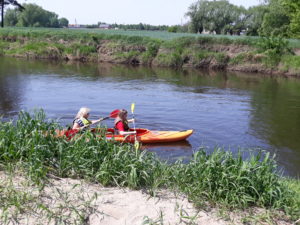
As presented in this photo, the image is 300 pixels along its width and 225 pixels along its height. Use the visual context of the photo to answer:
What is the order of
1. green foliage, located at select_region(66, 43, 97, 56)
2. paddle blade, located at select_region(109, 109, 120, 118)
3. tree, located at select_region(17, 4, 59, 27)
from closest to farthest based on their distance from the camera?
paddle blade, located at select_region(109, 109, 120, 118) → green foliage, located at select_region(66, 43, 97, 56) → tree, located at select_region(17, 4, 59, 27)

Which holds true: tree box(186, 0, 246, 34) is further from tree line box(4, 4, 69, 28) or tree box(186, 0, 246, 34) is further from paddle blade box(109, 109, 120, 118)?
paddle blade box(109, 109, 120, 118)

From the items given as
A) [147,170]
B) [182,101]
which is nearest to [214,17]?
[182,101]

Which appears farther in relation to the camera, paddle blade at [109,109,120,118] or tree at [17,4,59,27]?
tree at [17,4,59,27]

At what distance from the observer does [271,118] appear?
1351 centimetres

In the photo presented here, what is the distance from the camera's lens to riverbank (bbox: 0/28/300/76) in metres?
27.0

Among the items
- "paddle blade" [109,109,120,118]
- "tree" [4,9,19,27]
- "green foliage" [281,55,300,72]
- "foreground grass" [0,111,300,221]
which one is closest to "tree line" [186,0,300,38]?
"green foliage" [281,55,300,72]

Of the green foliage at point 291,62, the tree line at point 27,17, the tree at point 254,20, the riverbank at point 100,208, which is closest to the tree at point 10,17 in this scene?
the tree line at point 27,17

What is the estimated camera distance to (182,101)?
52.0 feet

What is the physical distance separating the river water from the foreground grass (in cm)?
293

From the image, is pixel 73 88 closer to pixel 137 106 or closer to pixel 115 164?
pixel 137 106

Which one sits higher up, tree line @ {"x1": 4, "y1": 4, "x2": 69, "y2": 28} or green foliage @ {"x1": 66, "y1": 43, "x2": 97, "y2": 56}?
tree line @ {"x1": 4, "y1": 4, "x2": 69, "y2": 28}

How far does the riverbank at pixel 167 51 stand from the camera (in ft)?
88.6

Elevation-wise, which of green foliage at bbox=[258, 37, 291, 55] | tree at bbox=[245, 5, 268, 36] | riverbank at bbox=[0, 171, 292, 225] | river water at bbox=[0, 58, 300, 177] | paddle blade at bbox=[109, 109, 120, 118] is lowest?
river water at bbox=[0, 58, 300, 177]

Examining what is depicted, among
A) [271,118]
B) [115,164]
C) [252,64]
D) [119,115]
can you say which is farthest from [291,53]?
[115,164]
